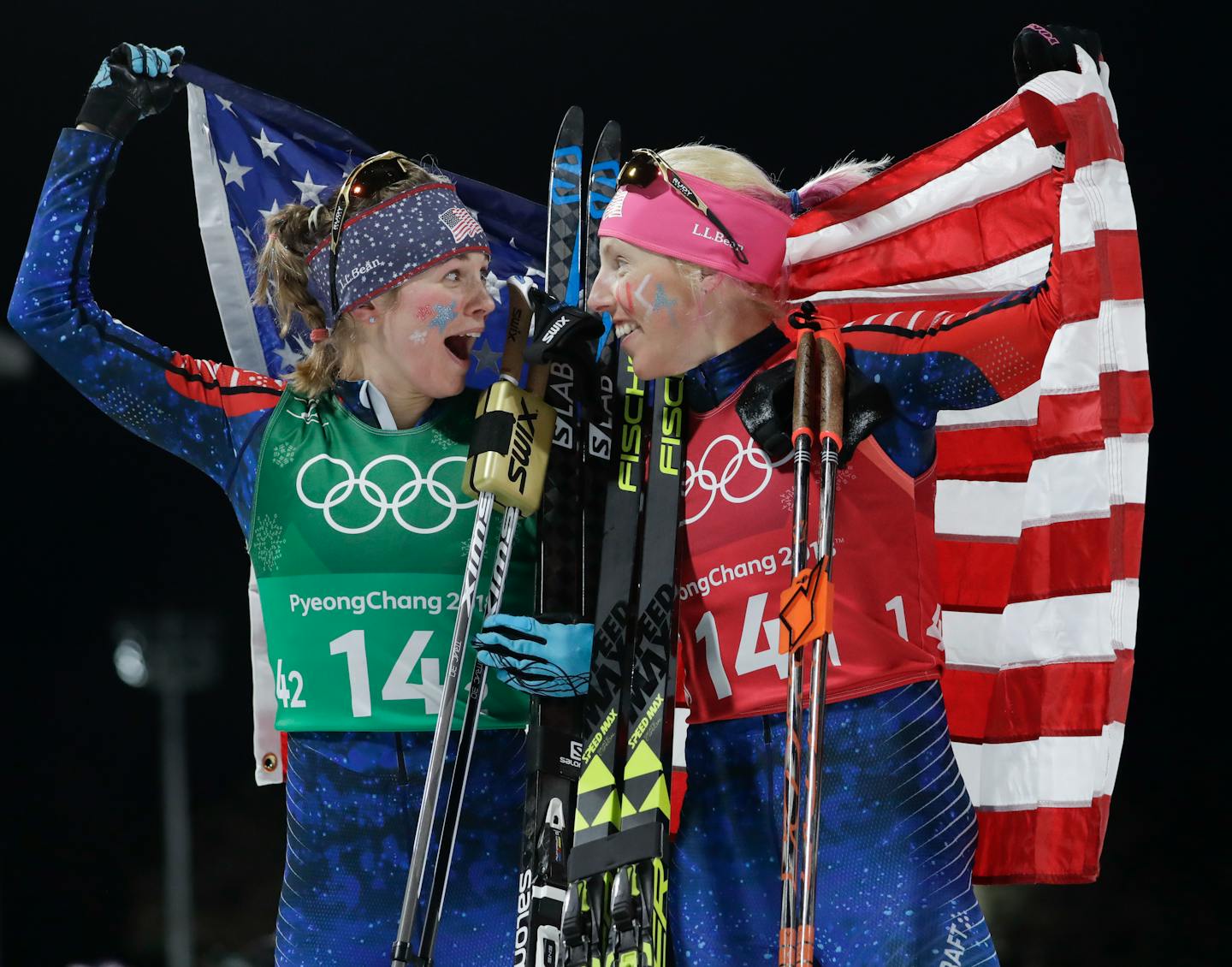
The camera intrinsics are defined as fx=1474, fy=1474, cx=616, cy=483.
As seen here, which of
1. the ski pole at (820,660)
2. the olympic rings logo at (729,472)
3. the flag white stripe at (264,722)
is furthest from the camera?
the flag white stripe at (264,722)

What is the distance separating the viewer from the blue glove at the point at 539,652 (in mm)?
2135

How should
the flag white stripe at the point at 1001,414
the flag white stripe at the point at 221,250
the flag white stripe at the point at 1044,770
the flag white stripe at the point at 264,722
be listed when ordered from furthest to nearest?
1. the flag white stripe at the point at 221,250
2. the flag white stripe at the point at 264,722
3. the flag white stripe at the point at 1001,414
4. the flag white stripe at the point at 1044,770

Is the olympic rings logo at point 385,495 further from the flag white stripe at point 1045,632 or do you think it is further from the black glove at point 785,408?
the flag white stripe at point 1045,632

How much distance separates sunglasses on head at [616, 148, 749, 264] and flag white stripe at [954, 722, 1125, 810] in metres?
0.87

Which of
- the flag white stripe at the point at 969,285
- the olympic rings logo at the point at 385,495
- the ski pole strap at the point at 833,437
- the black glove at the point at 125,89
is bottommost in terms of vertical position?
the olympic rings logo at the point at 385,495

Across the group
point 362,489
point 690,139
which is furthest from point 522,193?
point 362,489

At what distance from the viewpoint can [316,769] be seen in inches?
89.7

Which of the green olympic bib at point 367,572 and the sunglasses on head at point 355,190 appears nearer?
the green olympic bib at point 367,572

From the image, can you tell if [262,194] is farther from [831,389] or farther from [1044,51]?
[1044,51]

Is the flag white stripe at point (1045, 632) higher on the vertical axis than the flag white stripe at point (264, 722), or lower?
higher

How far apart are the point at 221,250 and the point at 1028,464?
1579 mm

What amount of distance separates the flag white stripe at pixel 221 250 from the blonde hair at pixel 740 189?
942 millimetres

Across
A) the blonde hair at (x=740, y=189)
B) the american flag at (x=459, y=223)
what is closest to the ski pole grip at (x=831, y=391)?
the blonde hair at (x=740, y=189)

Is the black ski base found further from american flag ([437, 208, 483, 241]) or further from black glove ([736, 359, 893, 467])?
american flag ([437, 208, 483, 241])
